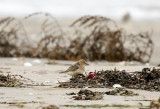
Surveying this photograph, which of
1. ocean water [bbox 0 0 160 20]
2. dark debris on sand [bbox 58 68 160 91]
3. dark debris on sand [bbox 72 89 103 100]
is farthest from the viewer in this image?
ocean water [bbox 0 0 160 20]

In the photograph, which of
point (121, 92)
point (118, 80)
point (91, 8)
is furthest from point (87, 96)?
point (91, 8)

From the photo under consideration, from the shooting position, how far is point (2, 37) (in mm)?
10547

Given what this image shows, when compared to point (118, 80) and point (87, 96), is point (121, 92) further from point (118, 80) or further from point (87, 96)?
point (118, 80)

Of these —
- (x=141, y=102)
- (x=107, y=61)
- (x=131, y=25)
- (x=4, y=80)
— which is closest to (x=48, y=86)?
(x=4, y=80)

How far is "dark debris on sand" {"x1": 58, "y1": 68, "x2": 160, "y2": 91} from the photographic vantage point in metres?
5.00

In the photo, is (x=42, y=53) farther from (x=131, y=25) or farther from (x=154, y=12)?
(x=154, y=12)

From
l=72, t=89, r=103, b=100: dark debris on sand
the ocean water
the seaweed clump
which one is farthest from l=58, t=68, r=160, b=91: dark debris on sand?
the ocean water

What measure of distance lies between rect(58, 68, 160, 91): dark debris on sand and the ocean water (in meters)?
16.3

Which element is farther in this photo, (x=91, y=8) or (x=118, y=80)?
(x=91, y=8)

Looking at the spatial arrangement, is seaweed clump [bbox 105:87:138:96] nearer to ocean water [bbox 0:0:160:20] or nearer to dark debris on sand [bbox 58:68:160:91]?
dark debris on sand [bbox 58:68:160:91]

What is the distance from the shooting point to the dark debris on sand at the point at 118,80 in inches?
197

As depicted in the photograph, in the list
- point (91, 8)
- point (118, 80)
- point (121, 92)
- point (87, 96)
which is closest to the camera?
point (87, 96)

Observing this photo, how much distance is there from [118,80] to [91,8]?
19824 mm

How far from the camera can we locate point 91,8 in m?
24.8
